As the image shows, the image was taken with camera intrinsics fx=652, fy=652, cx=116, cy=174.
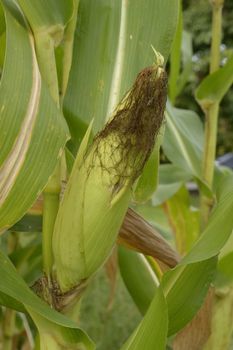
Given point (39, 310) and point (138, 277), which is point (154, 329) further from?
point (138, 277)

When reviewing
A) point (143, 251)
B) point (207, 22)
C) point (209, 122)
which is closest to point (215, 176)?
point (209, 122)

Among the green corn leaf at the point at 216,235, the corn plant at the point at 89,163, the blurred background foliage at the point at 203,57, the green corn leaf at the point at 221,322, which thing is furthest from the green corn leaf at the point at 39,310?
the blurred background foliage at the point at 203,57

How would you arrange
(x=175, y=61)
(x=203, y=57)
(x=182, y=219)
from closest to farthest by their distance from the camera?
1. (x=175, y=61)
2. (x=182, y=219)
3. (x=203, y=57)

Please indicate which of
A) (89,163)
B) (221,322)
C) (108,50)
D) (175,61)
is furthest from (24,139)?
(175,61)

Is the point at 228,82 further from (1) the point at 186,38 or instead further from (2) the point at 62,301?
(1) the point at 186,38

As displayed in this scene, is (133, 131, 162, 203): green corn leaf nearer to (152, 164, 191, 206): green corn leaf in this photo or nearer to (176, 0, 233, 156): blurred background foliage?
(152, 164, 191, 206): green corn leaf

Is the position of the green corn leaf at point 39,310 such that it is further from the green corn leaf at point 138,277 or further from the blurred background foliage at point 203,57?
the blurred background foliage at point 203,57

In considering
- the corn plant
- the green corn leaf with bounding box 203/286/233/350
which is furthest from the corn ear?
the green corn leaf with bounding box 203/286/233/350
